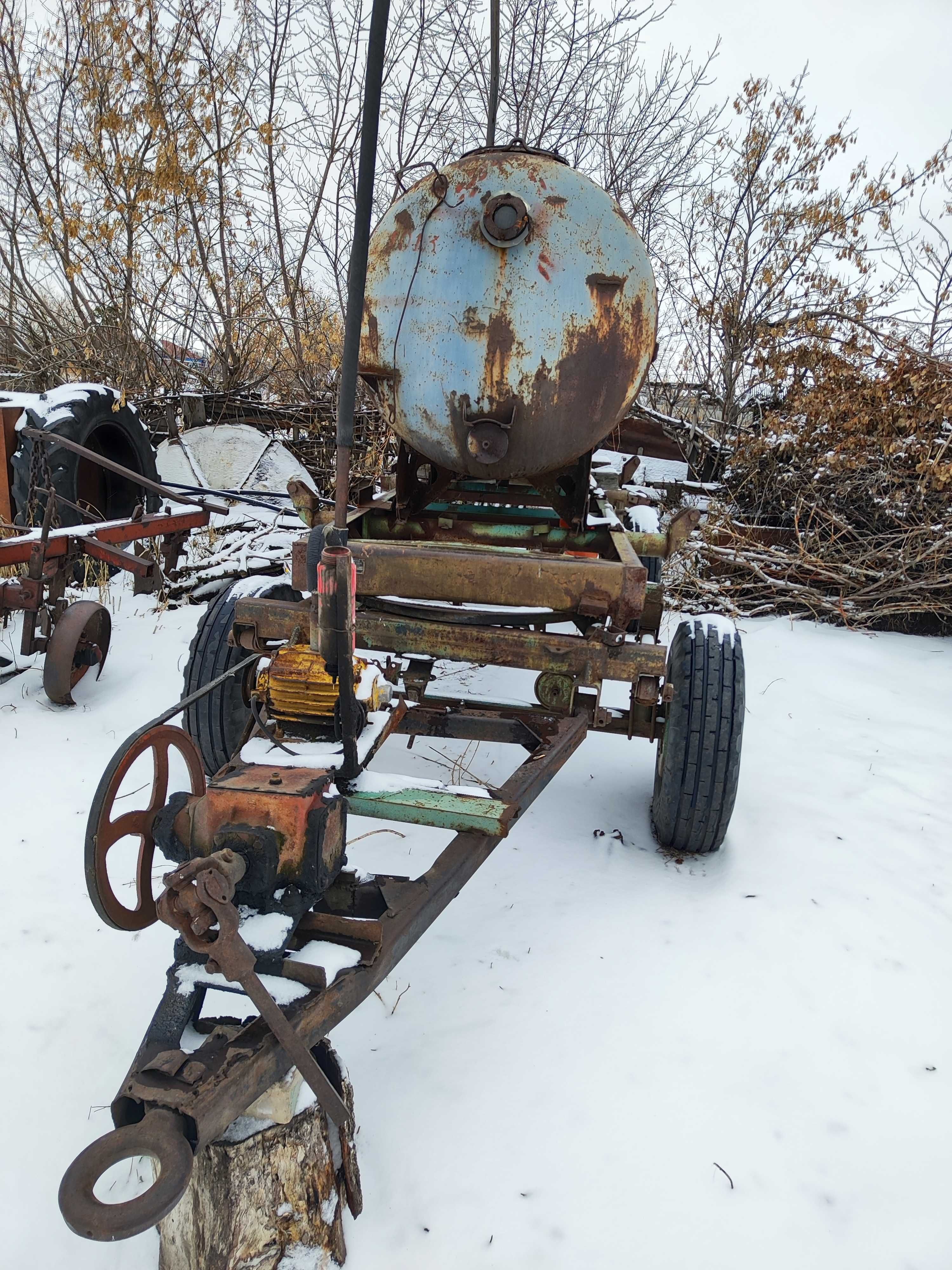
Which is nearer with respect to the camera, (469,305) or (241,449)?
(469,305)

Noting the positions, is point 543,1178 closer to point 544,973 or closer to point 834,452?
point 544,973

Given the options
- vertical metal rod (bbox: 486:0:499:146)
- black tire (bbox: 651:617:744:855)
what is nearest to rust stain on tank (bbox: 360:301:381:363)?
vertical metal rod (bbox: 486:0:499:146)

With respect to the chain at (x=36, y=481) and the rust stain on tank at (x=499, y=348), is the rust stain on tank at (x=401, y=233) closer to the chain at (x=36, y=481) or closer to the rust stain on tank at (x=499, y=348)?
the rust stain on tank at (x=499, y=348)

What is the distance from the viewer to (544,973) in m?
2.23

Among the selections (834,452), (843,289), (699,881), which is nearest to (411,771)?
(699,881)

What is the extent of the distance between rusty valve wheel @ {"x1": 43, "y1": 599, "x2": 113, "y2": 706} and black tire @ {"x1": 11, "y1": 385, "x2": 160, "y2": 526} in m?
1.14

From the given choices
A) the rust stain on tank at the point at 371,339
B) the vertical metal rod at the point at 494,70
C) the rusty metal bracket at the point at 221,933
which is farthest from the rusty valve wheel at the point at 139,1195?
the vertical metal rod at the point at 494,70

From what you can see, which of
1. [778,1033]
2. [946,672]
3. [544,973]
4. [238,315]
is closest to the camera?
[778,1033]

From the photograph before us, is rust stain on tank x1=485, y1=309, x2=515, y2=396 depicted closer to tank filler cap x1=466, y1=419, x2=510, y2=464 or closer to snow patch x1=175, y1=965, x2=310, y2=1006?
tank filler cap x1=466, y1=419, x2=510, y2=464

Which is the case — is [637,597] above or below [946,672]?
above

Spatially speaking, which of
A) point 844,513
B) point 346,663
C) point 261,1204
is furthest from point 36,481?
point 844,513

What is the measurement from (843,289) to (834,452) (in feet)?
8.54

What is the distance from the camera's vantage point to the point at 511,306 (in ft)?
8.69

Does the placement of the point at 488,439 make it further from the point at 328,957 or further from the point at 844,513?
the point at 844,513
